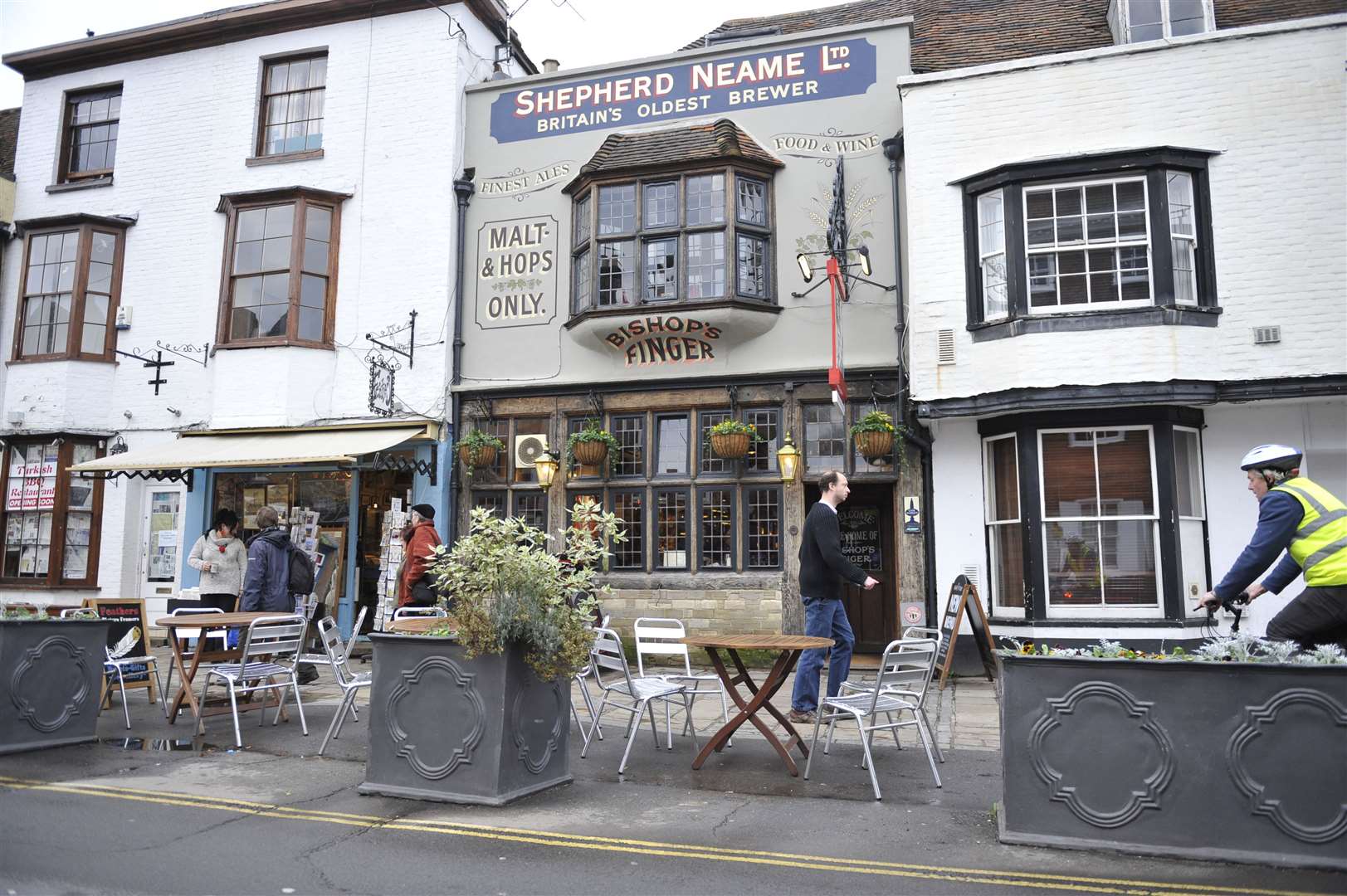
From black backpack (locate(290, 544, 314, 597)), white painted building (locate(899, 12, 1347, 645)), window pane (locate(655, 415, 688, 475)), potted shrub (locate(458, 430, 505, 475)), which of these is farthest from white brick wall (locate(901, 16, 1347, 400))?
black backpack (locate(290, 544, 314, 597))

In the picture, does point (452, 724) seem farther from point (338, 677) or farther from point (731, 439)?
point (731, 439)

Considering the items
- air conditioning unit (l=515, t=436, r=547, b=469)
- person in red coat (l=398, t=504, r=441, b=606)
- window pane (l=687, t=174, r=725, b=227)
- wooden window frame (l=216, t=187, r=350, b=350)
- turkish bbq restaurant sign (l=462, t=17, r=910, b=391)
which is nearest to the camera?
person in red coat (l=398, t=504, r=441, b=606)

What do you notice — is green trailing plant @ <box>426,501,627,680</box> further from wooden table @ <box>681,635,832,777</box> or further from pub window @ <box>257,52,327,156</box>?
pub window @ <box>257,52,327,156</box>

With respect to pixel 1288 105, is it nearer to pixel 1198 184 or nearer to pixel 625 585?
pixel 1198 184

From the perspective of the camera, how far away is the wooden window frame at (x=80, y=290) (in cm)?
1523

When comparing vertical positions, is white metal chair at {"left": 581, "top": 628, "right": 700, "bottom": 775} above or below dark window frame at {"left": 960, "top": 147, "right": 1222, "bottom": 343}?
below

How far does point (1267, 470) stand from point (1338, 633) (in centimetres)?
99

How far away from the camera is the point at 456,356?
45.9 ft

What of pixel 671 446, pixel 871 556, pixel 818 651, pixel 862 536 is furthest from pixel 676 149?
pixel 818 651

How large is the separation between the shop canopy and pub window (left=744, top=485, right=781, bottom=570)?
461 centimetres

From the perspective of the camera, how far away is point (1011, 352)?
11.0 m

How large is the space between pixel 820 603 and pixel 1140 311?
5464mm

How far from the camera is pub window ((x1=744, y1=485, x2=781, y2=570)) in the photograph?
12523 millimetres

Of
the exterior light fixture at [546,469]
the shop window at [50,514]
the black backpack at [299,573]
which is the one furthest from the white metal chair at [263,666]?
the shop window at [50,514]
